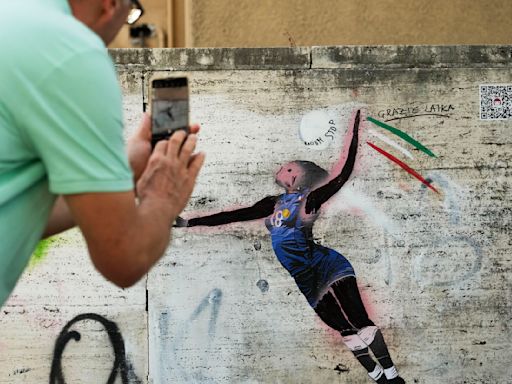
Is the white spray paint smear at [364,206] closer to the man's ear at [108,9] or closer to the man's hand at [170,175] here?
the man's hand at [170,175]

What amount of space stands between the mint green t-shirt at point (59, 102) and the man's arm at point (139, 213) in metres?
0.04

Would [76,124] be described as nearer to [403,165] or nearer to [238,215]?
[238,215]

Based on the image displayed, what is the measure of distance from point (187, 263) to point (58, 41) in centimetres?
279

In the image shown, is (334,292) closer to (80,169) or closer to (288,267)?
(288,267)

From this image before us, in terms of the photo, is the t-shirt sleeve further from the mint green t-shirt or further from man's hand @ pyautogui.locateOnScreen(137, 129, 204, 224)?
man's hand @ pyautogui.locateOnScreen(137, 129, 204, 224)

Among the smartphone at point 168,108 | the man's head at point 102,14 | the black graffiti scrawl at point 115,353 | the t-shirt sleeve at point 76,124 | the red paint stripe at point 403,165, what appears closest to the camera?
the t-shirt sleeve at point 76,124

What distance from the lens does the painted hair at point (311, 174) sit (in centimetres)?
432

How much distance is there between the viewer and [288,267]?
4.29m

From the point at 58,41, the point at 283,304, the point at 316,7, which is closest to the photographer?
the point at 58,41

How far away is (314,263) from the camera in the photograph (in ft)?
14.1

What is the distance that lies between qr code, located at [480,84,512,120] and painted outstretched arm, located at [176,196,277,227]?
125 cm

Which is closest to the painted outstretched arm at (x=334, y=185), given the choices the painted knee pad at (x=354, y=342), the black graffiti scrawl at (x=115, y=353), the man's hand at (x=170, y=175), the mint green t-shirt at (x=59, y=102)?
the painted knee pad at (x=354, y=342)

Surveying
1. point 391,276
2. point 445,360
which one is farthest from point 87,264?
point 445,360

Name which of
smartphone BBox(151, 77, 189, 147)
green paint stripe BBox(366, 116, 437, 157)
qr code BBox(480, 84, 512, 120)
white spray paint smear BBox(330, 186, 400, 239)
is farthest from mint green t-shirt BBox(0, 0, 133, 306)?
qr code BBox(480, 84, 512, 120)
